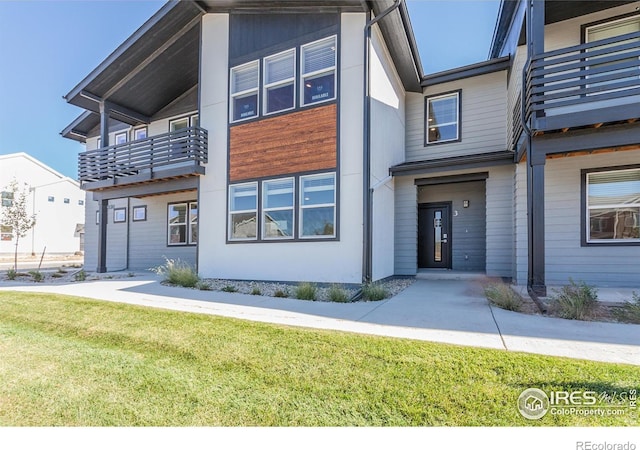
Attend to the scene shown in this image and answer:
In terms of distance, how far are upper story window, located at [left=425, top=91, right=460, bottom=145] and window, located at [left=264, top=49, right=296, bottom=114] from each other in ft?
16.0

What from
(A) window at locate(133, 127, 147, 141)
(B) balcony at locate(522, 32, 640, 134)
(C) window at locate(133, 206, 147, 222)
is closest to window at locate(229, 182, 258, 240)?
(B) balcony at locate(522, 32, 640, 134)

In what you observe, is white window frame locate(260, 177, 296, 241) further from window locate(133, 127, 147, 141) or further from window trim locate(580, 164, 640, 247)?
window locate(133, 127, 147, 141)

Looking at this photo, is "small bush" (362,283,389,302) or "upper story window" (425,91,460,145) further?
"upper story window" (425,91,460,145)

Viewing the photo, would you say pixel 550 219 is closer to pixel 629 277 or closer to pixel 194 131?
pixel 629 277

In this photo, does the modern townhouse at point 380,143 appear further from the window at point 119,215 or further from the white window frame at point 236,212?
the window at point 119,215

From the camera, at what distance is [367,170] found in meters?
7.52

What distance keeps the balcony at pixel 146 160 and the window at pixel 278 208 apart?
7.99ft

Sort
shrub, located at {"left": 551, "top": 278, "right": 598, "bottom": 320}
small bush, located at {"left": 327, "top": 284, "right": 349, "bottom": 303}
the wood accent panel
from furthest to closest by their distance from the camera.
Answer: the wood accent panel, small bush, located at {"left": 327, "top": 284, "right": 349, "bottom": 303}, shrub, located at {"left": 551, "top": 278, "right": 598, "bottom": 320}

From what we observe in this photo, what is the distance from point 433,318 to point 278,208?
5018 millimetres

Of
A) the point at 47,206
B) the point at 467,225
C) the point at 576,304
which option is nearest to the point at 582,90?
the point at 576,304

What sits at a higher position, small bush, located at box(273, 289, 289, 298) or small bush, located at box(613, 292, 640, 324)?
small bush, located at box(613, 292, 640, 324)

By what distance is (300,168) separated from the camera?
8.23 metres

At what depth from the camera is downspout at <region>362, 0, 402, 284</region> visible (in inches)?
292

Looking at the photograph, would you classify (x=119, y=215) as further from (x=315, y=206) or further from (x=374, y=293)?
(x=374, y=293)
